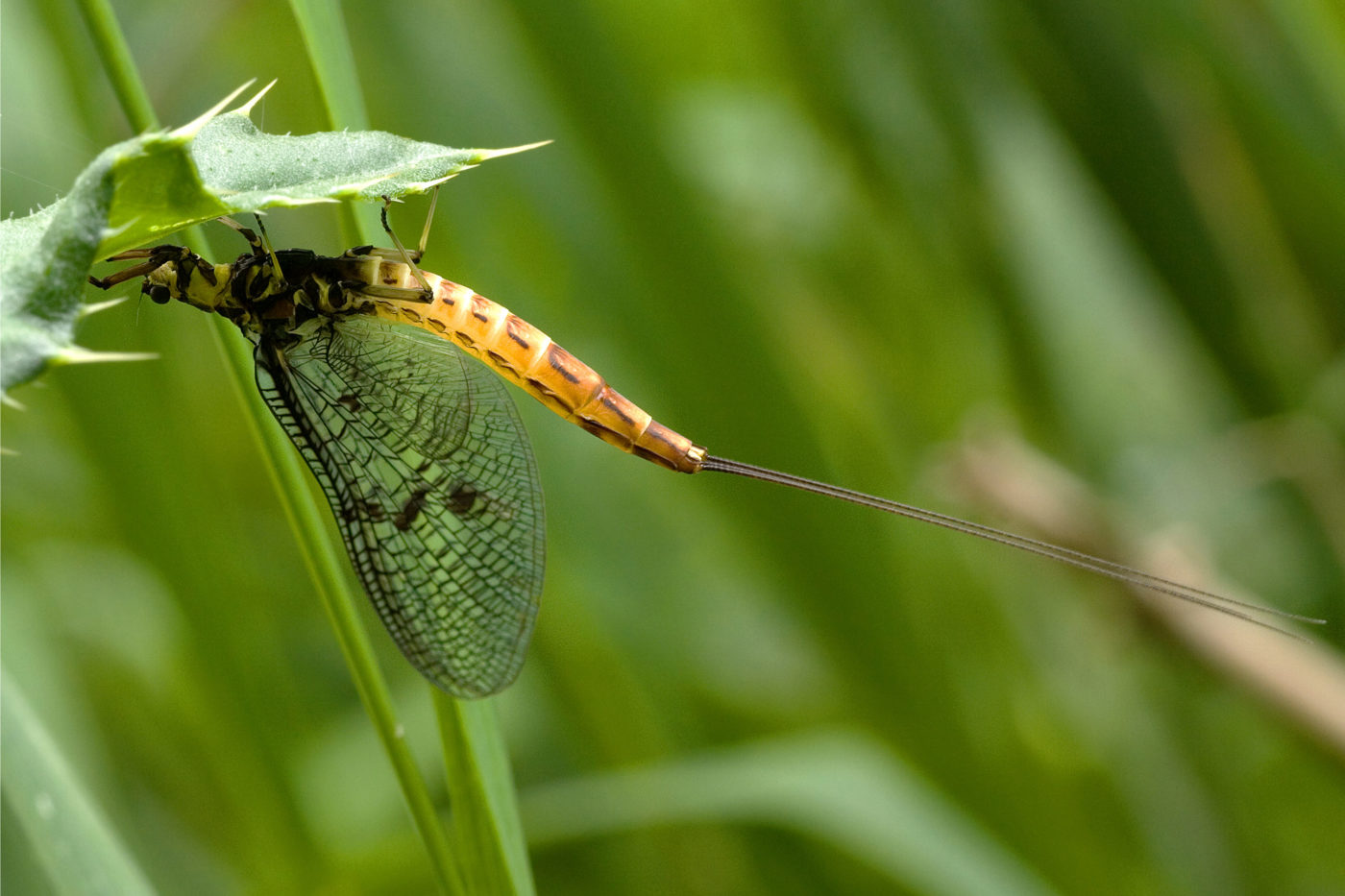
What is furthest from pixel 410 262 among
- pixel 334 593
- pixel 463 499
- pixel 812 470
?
pixel 812 470

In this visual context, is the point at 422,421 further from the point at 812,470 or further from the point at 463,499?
the point at 812,470

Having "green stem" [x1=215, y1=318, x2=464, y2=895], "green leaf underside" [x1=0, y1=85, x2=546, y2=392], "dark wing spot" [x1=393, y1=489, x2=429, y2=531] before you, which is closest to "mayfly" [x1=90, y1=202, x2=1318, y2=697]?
"dark wing spot" [x1=393, y1=489, x2=429, y2=531]

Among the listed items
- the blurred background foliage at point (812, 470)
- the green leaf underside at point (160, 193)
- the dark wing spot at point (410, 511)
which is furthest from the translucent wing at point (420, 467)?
the green leaf underside at point (160, 193)

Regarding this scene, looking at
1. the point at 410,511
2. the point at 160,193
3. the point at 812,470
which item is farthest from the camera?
the point at 812,470

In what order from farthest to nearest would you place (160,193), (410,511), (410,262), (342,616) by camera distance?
(410,511)
(410,262)
(342,616)
(160,193)

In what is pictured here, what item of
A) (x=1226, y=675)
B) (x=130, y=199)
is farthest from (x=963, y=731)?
(x=130, y=199)

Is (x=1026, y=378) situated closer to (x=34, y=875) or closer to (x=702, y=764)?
(x=702, y=764)

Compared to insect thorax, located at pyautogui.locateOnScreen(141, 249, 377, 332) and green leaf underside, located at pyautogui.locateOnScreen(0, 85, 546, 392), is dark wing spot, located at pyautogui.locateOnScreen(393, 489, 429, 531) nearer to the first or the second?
insect thorax, located at pyautogui.locateOnScreen(141, 249, 377, 332)
